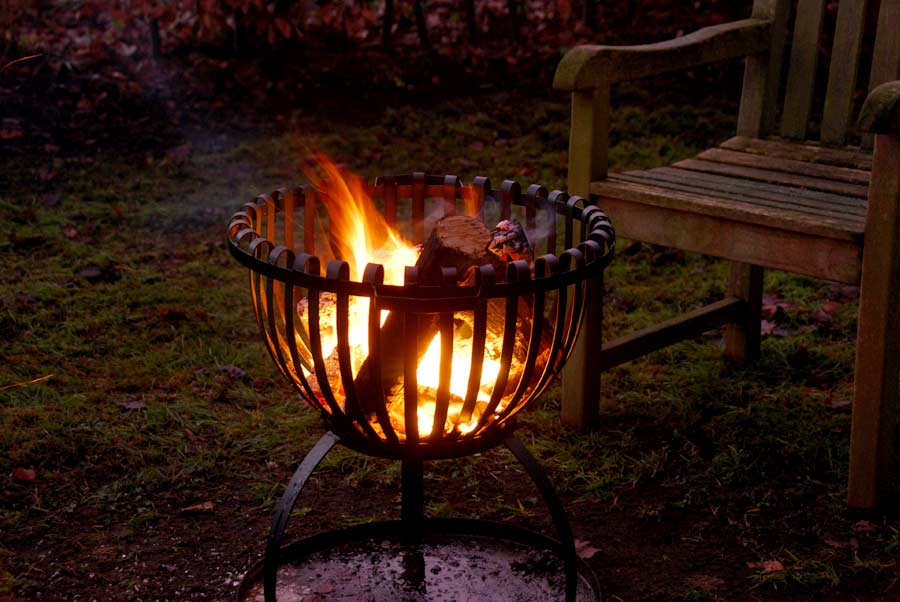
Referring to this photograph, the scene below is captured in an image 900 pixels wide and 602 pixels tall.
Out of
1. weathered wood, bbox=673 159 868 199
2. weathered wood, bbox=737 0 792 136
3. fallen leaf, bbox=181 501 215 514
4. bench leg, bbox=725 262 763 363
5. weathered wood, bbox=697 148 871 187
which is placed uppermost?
weathered wood, bbox=737 0 792 136

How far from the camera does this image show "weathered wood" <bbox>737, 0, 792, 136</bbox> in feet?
10.5

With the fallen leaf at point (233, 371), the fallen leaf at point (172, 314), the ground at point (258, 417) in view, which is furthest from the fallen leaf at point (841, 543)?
the fallen leaf at point (172, 314)

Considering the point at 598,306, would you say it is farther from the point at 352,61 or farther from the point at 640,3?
the point at 640,3

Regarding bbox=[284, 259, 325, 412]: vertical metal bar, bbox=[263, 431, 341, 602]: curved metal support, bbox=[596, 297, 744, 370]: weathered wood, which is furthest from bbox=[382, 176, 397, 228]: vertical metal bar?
bbox=[596, 297, 744, 370]: weathered wood

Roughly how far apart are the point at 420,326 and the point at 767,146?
1.61m

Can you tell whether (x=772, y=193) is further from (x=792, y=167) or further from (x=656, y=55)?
(x=656, y=55)

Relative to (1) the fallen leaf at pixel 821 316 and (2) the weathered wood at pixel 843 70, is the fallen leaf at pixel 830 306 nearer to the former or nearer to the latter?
(1) the fallen leaf at pixel 821 316

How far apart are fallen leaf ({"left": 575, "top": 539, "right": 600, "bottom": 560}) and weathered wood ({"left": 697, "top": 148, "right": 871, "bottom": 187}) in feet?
3.89

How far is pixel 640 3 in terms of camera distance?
6.39m

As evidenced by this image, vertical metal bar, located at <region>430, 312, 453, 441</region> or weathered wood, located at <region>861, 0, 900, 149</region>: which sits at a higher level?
weathered wood, located at <region>861, 0, 900, 149</region>

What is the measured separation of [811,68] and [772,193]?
2.29ft

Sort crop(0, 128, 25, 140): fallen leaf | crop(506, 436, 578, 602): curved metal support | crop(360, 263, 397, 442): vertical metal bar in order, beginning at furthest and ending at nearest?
crop(0, 128, 25, 140): fallen leaf < crop(506, 436, 578, 602): curved metal support < crop(360, 263, 397, 442): vertical metal bar

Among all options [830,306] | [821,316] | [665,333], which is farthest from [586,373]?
[830,306]

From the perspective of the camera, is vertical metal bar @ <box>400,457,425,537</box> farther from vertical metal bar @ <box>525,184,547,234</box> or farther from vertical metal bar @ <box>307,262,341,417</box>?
vertical metal bar @ <box>525,184,547,234</box>
